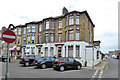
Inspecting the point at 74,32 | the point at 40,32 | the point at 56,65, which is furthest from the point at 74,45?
the point at 40,32

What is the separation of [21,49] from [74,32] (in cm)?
1831

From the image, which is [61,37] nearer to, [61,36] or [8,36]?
[61,36]

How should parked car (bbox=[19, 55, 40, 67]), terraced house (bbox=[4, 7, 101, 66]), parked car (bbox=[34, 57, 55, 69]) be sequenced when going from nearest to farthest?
1. parked car (bbox=[34, 57, 55, 69])
2. parked car (bbox=[19, 55, 40, 67])
3. terraced house (bbox=[4, 7, 101, 66])

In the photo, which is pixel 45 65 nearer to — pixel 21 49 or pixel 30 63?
pixel 30 63

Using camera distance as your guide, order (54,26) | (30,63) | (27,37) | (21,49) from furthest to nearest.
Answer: (21,49) < (27,37) < (54,26) < (30,63)

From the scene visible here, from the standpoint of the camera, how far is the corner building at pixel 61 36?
20.0 metres

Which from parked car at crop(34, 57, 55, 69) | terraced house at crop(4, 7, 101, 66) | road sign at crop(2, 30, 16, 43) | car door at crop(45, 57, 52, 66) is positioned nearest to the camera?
road sign at crop(2, 30, 16, 43)

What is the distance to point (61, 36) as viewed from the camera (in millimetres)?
23453

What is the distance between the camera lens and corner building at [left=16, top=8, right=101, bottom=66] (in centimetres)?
1998

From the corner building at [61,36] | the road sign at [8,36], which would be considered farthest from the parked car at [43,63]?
the road sign at [8,36]

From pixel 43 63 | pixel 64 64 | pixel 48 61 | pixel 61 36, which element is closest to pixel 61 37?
pixel 61 36

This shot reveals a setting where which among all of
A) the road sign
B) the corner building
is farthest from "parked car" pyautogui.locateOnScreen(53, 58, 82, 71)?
the road sign

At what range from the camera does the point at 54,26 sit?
81.9 feet

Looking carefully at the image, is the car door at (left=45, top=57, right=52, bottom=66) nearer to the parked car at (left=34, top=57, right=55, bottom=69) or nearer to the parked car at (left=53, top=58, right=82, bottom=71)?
the parked car at (left=34, top=57, right=55, bottom=69)
